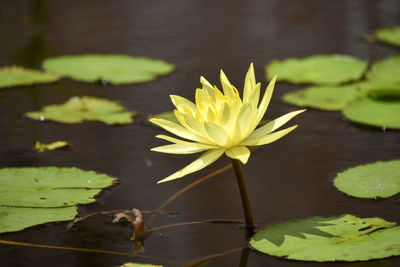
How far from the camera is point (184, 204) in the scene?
2.04 metres

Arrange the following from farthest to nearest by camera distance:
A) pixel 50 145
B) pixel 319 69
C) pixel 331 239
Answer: pixel 319 69 → pixel 50 145 → pixel 331 239

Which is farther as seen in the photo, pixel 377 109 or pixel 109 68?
pixel 109 68

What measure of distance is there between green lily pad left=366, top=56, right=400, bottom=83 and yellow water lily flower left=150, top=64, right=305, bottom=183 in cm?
154

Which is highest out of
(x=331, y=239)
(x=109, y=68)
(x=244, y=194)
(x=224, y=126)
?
(x=109, y=68)

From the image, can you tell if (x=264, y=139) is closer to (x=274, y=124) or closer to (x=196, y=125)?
(x=274, y=124)

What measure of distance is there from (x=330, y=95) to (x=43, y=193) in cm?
156

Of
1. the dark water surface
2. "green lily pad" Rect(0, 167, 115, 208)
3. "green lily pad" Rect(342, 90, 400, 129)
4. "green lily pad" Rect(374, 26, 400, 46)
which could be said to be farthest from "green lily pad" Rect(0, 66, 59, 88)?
"green lily pad" Rect(374, 26, 400, 46)

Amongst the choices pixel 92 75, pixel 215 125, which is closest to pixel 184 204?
pixel 215 125

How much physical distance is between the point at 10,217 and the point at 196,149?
642 millimetres

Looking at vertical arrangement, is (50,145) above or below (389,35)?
below

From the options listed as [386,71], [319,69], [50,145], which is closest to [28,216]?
[50,145]

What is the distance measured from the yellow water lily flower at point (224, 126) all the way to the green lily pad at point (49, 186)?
0.43 m

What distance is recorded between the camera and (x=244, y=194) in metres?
1.78

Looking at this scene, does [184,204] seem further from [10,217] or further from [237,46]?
[237,46]
